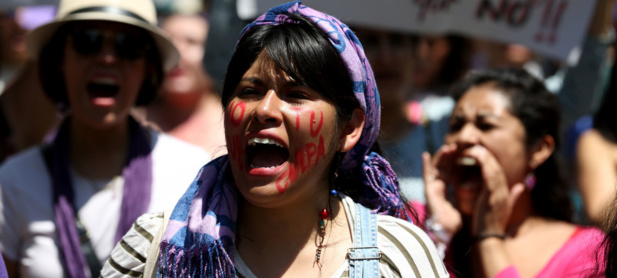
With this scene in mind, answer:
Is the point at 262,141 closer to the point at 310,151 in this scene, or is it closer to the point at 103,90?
the point at 310,151

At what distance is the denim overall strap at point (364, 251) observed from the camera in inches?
86.0

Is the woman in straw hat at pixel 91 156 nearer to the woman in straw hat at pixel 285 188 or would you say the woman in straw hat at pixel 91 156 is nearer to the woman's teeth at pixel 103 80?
the woman's teeth at pixel 103 80

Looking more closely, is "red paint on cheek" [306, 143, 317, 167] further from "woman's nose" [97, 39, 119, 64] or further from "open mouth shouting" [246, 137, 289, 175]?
"woman's nose" [97, 39, 119, 64]

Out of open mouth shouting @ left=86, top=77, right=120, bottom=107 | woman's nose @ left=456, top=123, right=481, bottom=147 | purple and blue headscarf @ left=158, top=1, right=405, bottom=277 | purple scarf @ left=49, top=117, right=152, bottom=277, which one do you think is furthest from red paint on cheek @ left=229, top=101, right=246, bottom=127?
woman's nose @ left=456, top=123, right=481, bottom=147

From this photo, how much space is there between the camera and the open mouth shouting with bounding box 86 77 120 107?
3.38m

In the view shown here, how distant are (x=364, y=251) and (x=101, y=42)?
1716 mm

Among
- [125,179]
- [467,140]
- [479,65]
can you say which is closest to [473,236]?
[467,140]

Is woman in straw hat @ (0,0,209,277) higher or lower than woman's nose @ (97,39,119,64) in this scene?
lower

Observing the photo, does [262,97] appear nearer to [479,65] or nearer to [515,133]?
[515,133]

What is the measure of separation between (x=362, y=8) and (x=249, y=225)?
2.09 metres

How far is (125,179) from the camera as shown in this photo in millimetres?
3273

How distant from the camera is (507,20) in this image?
15.1 feet

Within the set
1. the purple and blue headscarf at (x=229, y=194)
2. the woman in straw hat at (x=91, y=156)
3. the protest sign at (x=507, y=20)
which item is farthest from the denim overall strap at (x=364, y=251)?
the protest sign at (x=507, y=20)

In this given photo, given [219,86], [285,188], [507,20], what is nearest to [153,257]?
[285,188]
